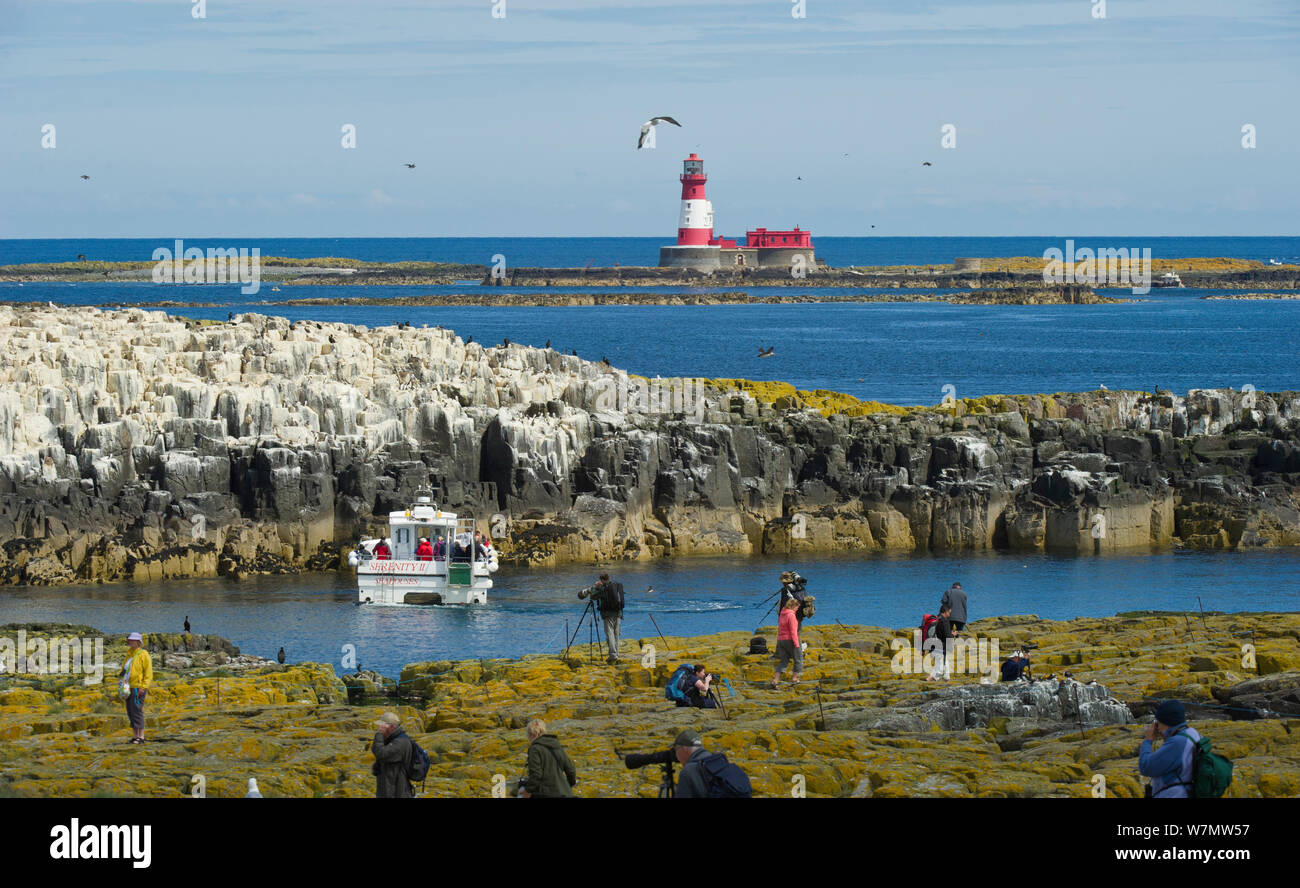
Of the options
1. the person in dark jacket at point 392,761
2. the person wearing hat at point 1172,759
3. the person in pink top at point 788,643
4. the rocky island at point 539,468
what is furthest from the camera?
the rocky island at point 539,468

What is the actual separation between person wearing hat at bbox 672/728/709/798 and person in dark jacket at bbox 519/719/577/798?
121cm

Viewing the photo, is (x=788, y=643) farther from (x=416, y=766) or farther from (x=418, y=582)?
(x=418, y=582)

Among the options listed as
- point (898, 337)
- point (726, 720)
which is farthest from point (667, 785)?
point (898, 337)

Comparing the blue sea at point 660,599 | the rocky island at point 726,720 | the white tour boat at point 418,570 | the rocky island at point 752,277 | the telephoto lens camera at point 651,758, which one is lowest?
the blue sea at point 660,599

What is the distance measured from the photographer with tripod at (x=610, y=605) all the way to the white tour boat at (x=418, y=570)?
12612 mm

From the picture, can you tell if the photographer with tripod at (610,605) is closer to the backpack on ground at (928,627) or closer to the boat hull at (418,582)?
the backpack on ground at (928,627)

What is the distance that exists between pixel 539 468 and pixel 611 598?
18424mm

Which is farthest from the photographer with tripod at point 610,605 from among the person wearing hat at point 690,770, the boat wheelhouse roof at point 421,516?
the boat wheelhouse roof at point 421,516

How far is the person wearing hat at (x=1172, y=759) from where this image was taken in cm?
1137

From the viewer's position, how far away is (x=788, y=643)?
805 inches

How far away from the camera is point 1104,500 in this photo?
4147 centimetres

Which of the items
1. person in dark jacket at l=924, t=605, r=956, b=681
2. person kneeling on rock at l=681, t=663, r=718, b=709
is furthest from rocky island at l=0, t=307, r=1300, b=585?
person kneeling on rock at l=681, t=663, r=718, b=709

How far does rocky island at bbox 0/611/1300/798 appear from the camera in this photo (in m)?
14.7
